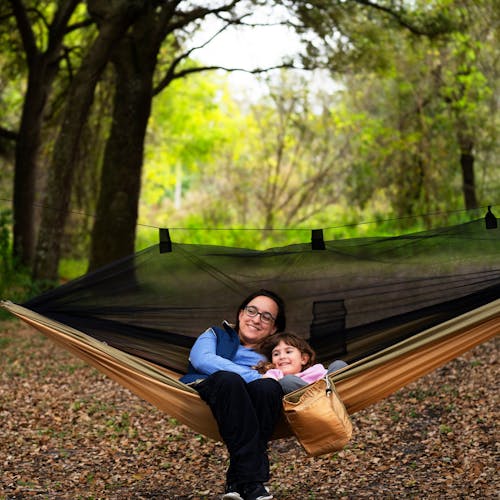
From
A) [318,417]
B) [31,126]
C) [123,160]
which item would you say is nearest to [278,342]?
[318,417]

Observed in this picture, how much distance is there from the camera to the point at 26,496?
286 centimetres

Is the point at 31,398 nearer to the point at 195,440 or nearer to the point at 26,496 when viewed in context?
the point at 195,440

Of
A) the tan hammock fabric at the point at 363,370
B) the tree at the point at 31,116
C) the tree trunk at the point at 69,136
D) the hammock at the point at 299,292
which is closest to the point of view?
the tan hammock fabric at the point at 363,370

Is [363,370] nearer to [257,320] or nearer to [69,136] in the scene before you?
[257,320]

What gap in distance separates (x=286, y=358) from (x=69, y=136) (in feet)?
15.4

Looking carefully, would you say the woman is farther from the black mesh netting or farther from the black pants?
the black mesh netting

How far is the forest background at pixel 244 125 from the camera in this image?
733cm

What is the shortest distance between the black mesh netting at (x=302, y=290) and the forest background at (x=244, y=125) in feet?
1.33

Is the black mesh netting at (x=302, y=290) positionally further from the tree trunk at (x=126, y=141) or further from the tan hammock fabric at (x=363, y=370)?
the tree trunk at (x=126, y=141)

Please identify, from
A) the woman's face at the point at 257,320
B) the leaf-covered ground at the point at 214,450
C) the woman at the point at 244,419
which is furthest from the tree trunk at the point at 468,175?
the woman at the point at 244,419

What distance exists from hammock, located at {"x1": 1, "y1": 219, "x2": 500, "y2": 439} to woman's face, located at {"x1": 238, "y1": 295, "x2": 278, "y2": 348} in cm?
32

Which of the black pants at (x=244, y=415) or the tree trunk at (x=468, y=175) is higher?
the tree trunk at (x=468, y=175)

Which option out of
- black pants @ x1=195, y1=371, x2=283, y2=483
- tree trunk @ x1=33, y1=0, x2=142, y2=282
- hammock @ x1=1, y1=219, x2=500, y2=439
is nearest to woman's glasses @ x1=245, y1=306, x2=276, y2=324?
hammock @ x1=1, y1=219, x2=500, y2=439

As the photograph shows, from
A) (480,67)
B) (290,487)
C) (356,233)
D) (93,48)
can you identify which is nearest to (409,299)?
(290,487)
